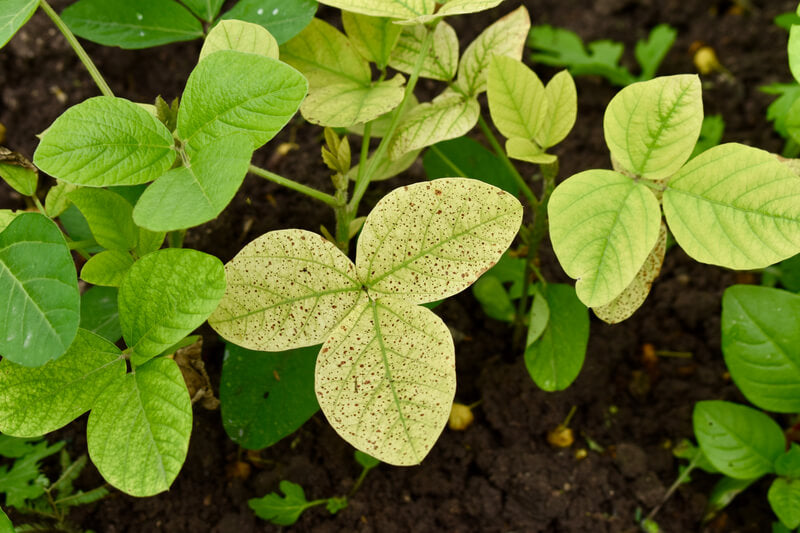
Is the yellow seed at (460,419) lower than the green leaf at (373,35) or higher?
lower

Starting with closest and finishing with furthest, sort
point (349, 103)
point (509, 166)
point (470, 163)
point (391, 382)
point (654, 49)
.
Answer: point (391, 382), point (349, 103), point (509, 166), point (470, 163), point (654, 49)

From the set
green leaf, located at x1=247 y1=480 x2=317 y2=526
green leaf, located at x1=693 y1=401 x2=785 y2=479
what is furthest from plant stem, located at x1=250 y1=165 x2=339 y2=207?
green leaf, located at x1=693 y1=401 x2=785 y2=479

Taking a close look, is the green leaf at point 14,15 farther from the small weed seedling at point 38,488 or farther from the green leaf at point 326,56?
the small weed seedling at point 38,488

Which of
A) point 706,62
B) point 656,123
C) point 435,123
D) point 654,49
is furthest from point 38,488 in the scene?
point 706,62

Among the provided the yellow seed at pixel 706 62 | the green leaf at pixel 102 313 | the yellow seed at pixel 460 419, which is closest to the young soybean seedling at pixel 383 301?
the green leaf at pixel 102 313

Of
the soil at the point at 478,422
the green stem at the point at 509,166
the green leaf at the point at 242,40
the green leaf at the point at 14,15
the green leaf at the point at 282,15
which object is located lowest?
the soil at the point at 478,422

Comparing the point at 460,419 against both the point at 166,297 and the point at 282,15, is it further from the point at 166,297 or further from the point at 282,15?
the point at 282,15

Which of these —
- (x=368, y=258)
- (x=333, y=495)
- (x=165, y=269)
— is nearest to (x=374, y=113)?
(x=368, y=258)
